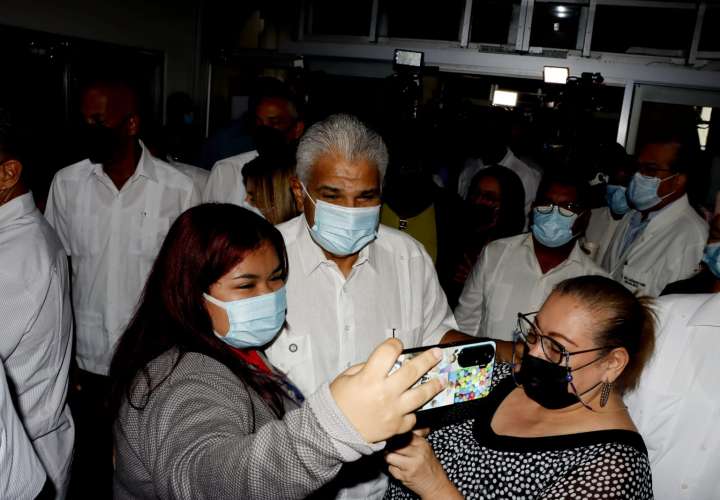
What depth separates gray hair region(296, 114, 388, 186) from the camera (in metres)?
1.92

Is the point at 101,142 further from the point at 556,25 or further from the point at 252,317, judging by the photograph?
the point at 556,25

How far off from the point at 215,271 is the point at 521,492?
3.08 ft

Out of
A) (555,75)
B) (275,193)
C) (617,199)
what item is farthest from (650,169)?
(275,193)

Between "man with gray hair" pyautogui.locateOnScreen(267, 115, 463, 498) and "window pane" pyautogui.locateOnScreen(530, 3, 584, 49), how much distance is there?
5.34 metres

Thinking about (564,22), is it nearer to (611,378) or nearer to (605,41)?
(605,41)

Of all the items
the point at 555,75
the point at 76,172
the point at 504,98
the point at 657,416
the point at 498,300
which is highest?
the point at 555,75

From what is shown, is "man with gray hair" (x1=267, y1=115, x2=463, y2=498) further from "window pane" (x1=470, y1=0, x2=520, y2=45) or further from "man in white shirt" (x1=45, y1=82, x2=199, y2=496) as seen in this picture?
"window pane" (x1=470, y1=0, x2=520, y2=45)

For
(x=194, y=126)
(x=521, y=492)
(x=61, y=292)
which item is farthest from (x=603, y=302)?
(x=194, y=126)

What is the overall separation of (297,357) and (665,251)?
2739mm

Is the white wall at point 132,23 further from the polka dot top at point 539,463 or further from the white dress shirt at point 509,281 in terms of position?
the polka dot top at point 539,463

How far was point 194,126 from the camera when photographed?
24.1 ft

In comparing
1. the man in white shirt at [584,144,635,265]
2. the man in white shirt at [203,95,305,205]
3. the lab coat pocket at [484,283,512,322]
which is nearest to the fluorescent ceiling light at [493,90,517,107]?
the man in white shirt at [584,144,635,265]

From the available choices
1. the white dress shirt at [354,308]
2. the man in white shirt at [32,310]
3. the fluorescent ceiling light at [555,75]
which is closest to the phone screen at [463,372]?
the white dress shirt at [354,308]

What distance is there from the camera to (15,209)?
1884 millimetres
